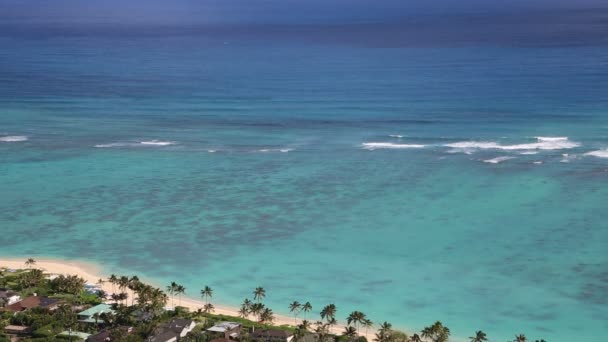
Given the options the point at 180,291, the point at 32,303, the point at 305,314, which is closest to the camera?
the point at 32,303

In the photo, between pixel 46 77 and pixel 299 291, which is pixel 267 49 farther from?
pixel 299 291

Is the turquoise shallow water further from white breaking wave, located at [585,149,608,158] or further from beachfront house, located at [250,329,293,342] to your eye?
beachfront house, located at [250,329,293,342]

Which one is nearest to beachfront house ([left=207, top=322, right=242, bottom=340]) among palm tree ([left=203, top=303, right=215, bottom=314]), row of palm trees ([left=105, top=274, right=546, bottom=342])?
row of palm trees ([left=105, top=274, right=546, bottom=342])

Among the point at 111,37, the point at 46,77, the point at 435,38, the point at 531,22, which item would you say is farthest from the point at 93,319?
the point at 531,22

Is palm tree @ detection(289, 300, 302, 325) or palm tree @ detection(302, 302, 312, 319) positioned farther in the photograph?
palm tree @ detection(289, 300, 302, 325)

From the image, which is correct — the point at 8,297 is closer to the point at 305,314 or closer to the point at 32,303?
the point at 32,303

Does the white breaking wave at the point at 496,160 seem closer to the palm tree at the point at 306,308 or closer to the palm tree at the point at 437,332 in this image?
the palm tree at the point at 306,308

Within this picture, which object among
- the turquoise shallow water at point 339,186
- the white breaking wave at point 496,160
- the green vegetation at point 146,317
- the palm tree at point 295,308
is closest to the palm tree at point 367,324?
the green vegetation at point 146,317

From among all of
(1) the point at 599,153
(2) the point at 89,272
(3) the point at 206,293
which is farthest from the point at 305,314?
(1) the point at 599,153
